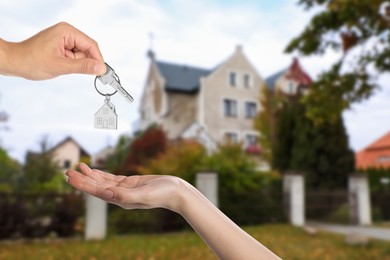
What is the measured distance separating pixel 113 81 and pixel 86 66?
0.15 meters

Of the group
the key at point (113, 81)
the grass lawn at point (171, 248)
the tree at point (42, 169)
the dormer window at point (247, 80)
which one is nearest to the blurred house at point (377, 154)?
the dormer window at point (247, 80)

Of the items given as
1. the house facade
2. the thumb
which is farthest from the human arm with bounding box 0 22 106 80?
the house facade

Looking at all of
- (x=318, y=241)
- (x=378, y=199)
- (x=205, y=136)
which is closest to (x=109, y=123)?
(x=318, y=241)

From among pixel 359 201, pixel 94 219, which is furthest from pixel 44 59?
pixel 359 201

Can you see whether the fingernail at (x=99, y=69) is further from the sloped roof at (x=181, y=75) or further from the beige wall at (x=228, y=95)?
the sloped roof at (x=181, y=75)

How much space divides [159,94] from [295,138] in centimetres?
1358

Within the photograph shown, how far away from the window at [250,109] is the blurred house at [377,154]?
7675 millimetres

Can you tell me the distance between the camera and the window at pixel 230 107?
93.8 ft

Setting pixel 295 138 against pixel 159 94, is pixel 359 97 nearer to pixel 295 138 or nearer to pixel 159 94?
pixel 295 138

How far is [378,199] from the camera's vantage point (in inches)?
609

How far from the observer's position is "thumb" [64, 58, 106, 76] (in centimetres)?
162

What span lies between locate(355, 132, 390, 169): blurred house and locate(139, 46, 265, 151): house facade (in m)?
8.46

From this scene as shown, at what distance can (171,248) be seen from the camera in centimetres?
873

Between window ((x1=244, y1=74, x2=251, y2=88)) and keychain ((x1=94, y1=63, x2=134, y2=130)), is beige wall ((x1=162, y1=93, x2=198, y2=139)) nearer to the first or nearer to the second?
window ((x1=244, y1=74, x2=251, y2=88))
